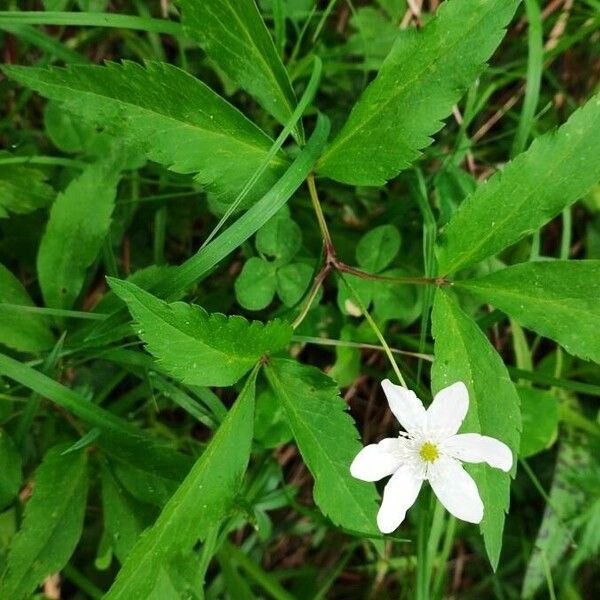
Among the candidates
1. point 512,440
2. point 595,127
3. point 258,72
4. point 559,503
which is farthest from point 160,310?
point 559,503

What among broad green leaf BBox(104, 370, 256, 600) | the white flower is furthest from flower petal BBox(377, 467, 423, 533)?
broad green leaf BBox(104, 370, 256, 600)

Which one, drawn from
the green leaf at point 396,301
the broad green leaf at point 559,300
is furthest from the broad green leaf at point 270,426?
the broad green leaf at point 559,300

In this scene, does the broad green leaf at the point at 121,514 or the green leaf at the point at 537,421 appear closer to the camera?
the broad green leaf at the point at 121,514

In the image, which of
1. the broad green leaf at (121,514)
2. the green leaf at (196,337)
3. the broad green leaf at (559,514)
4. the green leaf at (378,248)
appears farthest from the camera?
the broad green leaf at (559,514)

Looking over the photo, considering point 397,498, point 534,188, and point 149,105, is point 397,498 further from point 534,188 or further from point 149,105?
point 149,105

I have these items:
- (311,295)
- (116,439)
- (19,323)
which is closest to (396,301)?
(311,295)

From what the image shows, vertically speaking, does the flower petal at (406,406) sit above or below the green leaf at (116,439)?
above

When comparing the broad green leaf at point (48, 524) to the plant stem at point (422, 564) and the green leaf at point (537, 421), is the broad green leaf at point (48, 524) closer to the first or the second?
the plant stem at point (422, 564)
